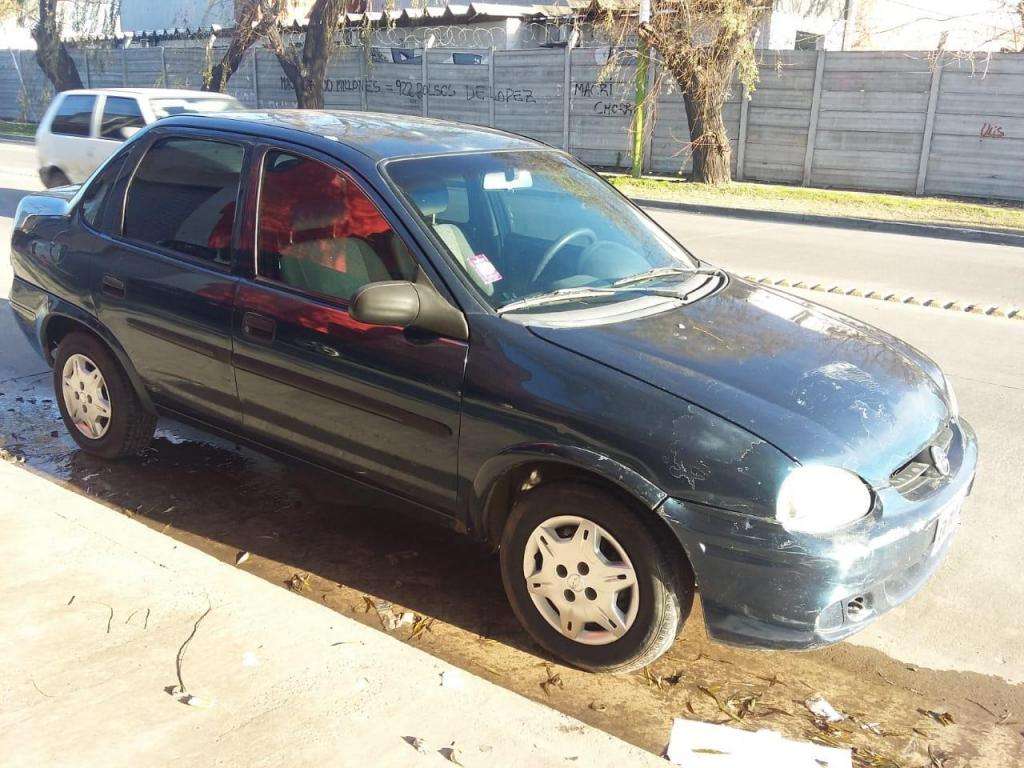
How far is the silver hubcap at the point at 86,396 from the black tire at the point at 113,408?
3cm

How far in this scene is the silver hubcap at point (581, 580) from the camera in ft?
10.8

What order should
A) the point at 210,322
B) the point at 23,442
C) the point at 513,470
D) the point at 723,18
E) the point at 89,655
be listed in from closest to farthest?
the point at 89,655, the point at 513,470, the point at 210,322, the point at 23,442, the point at 723,18

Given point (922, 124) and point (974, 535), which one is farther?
point (922, 124)

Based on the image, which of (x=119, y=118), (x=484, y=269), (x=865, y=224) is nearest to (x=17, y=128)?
(x=119, y=118)

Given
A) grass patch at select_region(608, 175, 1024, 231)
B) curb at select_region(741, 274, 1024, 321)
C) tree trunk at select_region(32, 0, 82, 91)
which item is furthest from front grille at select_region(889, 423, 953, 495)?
tree trunk at select_region(32, 0, 82, 91)

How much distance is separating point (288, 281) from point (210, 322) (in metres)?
0.47

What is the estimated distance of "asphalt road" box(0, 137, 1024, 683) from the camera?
386 cm

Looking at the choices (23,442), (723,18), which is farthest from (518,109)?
(23,442)

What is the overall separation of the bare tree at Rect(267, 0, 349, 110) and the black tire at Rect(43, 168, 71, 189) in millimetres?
11541

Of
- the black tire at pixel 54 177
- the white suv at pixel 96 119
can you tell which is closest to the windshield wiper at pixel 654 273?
the white suv at pixel 96 119

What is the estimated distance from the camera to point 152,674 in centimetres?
314

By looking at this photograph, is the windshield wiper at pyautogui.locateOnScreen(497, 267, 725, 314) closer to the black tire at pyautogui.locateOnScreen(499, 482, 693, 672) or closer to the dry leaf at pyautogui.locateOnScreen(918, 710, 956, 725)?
the black tire at pyautogui.locateOnScreen(499, 482, 693, 672)

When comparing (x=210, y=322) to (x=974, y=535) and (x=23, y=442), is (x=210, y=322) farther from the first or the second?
(x=974, y=535)

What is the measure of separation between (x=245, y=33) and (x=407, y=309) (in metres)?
24.6
